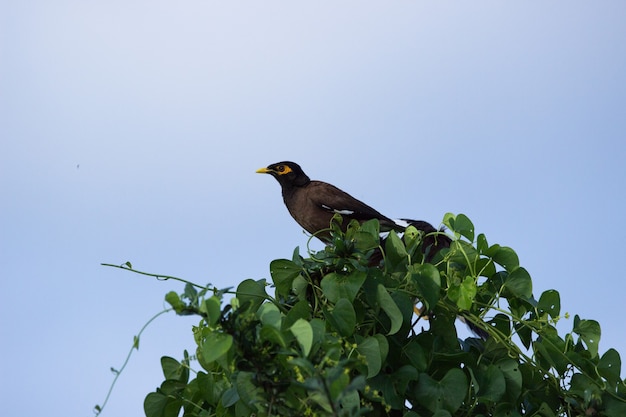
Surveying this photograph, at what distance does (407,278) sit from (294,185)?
3199 mm

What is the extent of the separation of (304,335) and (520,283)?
4.56 ft

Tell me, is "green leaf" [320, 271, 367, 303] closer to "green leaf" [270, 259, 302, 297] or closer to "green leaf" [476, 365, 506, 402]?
"green leaf" [270, 259, 302, 297]

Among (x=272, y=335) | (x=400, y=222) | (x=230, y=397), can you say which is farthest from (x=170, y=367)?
(x=400, y=222)

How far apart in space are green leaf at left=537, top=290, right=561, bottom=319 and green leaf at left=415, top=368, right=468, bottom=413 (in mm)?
614

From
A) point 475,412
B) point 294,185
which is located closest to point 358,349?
point 475,412

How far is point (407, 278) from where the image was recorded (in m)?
2.83

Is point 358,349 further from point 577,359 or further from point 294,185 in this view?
point 294,185

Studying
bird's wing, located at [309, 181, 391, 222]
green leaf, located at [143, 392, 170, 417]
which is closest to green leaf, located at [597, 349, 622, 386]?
green leaf, located at [143, 392, 170, 417]

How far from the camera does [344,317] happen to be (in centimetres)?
257

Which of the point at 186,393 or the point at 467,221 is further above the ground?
the point at 467,221

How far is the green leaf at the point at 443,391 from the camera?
2.66 meters

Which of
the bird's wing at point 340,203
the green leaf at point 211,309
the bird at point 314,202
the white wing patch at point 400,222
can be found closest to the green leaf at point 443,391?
the green leaf at point 211,309

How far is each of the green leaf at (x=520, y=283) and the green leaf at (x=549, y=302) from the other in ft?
0.24

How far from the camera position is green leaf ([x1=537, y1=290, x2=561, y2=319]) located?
10.3ft
